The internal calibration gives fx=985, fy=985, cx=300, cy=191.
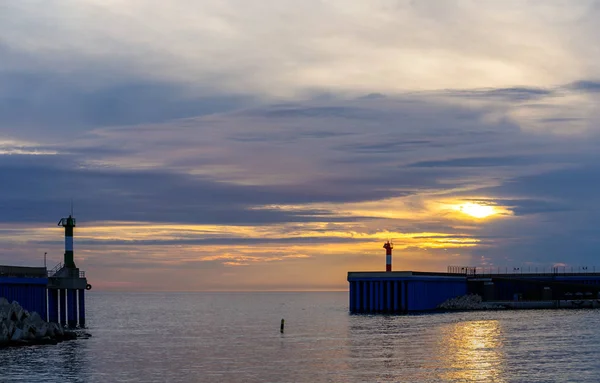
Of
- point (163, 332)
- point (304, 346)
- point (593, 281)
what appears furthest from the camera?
point (593, 281)

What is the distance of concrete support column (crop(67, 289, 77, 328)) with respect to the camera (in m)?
108

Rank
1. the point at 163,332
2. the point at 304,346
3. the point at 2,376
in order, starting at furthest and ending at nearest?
1. the point at 163,332
2. the point at 304,346
3. the point at 2,376

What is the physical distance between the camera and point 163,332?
122m

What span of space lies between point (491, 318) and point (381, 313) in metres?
23.3

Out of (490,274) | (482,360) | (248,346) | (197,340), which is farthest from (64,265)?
(490,274)

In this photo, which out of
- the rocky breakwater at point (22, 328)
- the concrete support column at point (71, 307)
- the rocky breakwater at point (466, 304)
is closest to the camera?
the rocky breakwater at point (22, 328)

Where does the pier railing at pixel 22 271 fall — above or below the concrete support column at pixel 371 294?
above

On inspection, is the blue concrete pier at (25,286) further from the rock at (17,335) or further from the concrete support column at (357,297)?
the concrete support column at (357,297)

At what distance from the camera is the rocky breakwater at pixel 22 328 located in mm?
84250

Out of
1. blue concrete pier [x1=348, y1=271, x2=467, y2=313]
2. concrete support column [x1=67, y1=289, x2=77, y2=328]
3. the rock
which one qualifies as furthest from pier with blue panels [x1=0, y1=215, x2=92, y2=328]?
blue concrete pier [x1=348, y1=271, x2=467, y2=313]

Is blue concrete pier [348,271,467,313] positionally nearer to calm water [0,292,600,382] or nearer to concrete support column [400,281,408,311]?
concrete support column [400,281,408,311]

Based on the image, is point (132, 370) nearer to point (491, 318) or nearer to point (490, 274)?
point (491, 318)

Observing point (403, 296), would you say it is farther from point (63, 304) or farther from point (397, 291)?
point (63, 304)

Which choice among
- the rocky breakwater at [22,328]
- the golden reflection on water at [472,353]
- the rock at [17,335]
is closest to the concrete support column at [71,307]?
the rocky breakwater at [22,328]
